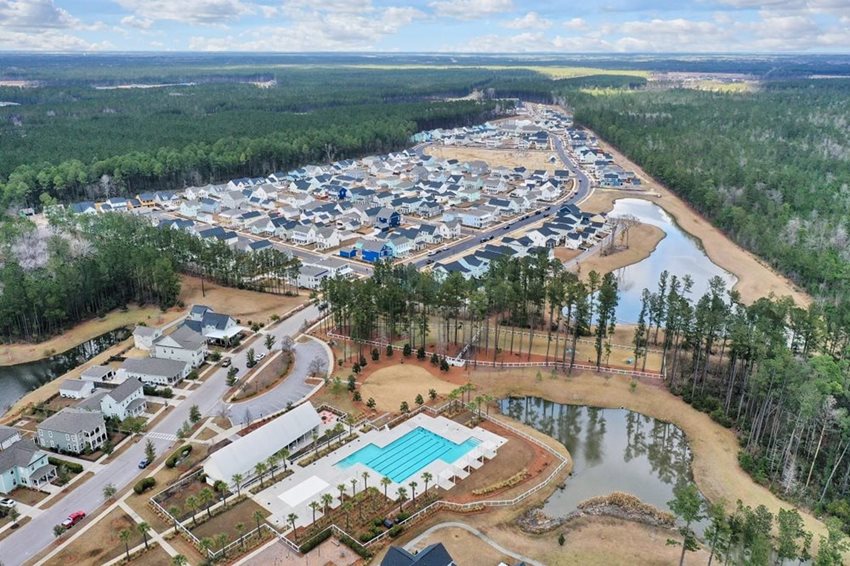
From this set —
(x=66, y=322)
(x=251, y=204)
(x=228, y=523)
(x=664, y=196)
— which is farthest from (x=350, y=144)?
(x=228, y=523)

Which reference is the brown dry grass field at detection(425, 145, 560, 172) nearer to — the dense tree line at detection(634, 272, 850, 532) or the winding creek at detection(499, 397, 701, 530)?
the dense tree line at detection(634, 272, 850, 532)

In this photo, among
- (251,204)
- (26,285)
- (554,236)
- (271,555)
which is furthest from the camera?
(251,204)

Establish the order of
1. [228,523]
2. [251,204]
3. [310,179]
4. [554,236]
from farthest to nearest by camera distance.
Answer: [310,179] → [251,204] → [554,236] → [228,523]

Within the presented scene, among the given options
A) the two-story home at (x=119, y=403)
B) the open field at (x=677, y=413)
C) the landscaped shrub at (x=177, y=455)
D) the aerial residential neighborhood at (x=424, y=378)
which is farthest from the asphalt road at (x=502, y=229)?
the landscaped shrub at (x=177, y=455)

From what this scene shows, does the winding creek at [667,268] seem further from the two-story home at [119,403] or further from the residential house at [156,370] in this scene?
the two-story home at [119,403]

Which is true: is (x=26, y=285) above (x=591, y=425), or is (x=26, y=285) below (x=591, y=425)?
above

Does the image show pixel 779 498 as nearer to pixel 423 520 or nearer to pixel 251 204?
pixel 423 520

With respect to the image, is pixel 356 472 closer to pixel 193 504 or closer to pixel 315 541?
pixel 315 541
